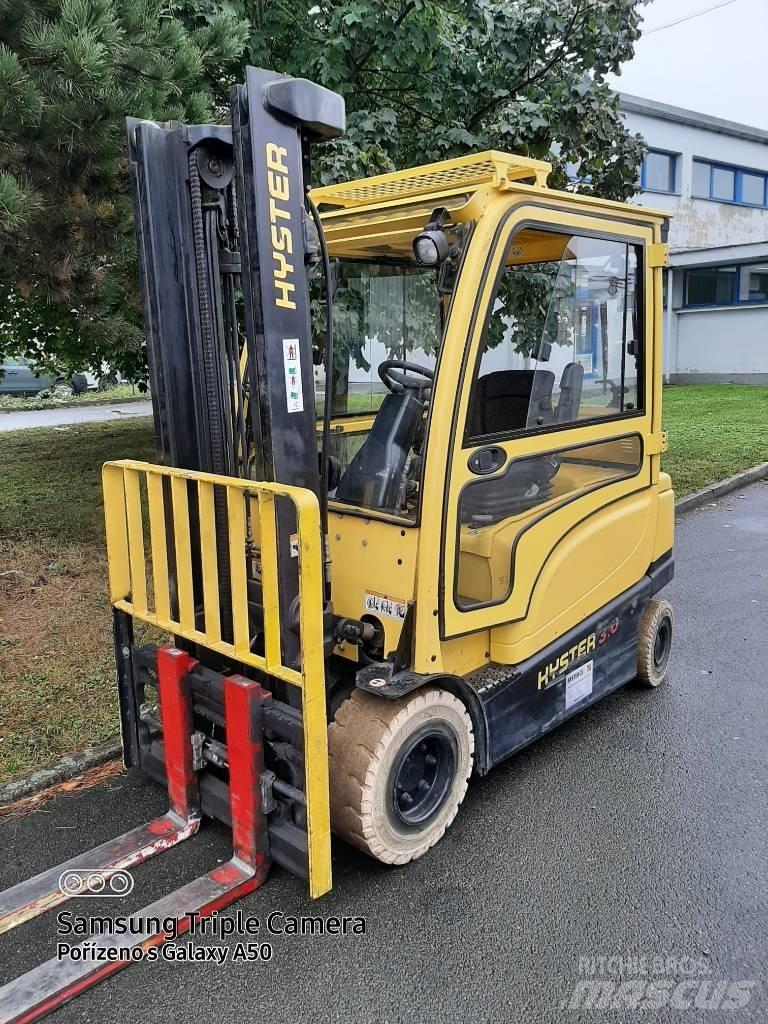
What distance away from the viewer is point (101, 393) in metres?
22.8

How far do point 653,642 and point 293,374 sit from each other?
260 cm

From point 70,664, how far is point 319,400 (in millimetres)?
2235

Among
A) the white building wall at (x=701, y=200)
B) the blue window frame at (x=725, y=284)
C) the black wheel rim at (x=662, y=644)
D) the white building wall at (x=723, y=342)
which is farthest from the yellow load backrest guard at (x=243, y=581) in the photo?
the white building wall at (x=701, y=200)

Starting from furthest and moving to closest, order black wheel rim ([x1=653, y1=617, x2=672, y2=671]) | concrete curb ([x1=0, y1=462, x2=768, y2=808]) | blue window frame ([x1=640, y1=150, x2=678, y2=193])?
blue window frame ([x1=640, y1=150, x2=678, y2=193]), black wheel rim ([x1=653, y1=617, x2=672, y2=671]), concrete curb ([x1=0, y1=462, x2=768, y2=808])

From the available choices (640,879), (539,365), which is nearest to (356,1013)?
(640,879)

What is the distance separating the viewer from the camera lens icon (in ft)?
9.37

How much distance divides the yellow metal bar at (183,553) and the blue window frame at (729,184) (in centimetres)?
2701

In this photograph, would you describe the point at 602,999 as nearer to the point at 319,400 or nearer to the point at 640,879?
the point at 640,879

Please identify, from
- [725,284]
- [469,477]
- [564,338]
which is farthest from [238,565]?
[725,284]

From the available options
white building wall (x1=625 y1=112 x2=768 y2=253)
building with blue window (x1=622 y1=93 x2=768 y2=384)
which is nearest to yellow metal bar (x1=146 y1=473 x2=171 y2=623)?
building with blue window (x1=622 y1=93 x2=768 y2=384)

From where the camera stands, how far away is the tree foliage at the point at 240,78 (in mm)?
3881

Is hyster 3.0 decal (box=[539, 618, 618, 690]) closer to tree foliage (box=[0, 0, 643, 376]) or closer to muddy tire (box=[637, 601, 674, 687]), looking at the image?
muddy tire (box=[637, 601, 674, 687])

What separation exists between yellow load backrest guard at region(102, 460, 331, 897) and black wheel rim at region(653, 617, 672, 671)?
241 centimetres

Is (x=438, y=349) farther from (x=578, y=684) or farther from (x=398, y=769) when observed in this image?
(x=578, y=684)
